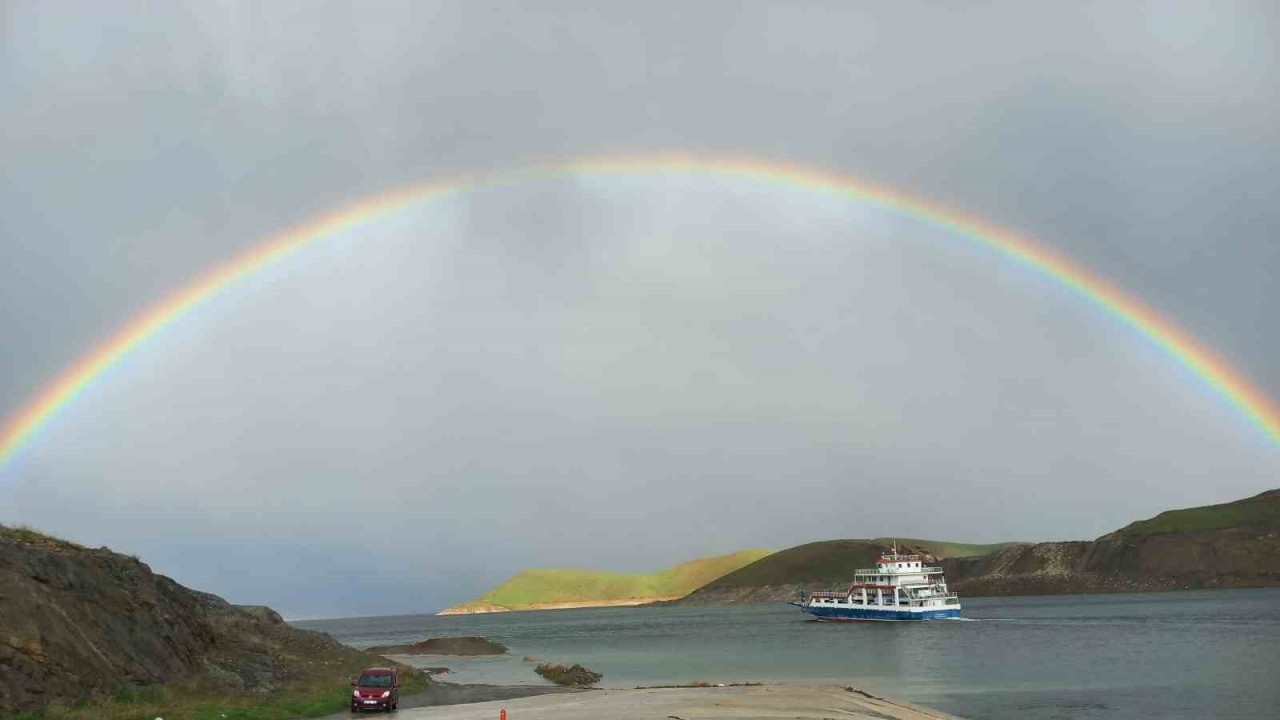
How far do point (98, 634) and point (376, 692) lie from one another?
1295 cm

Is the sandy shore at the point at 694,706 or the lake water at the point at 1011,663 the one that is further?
the lake water at the point at 1011,663

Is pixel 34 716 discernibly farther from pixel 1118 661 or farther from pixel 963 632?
pixel 963 632

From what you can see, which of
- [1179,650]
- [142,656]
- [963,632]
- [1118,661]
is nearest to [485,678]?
[142,656]

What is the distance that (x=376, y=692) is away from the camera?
44.9 metres

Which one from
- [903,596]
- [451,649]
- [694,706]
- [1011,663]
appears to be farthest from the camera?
[903,596]

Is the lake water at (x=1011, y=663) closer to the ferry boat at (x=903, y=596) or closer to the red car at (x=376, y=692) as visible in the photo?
the ferry boat at (x=903, y=596)

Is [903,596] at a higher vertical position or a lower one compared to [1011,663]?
higher

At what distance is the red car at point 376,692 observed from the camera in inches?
1754

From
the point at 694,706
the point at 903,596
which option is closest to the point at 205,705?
the point at 694,706

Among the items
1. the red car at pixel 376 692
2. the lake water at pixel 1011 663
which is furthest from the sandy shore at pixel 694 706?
the lake water at pixel 1011 663

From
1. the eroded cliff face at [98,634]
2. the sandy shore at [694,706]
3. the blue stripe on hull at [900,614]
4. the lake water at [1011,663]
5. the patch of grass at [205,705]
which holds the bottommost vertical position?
the lake water at [1011,663]

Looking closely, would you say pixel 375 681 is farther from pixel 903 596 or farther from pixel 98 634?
pixel 903 596

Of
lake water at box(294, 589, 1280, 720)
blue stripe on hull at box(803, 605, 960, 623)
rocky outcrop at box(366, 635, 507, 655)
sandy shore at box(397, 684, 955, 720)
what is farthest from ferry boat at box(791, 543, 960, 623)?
sandy shore at box(397, 684, 955, 720)

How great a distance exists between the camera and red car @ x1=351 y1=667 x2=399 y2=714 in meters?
44.6
